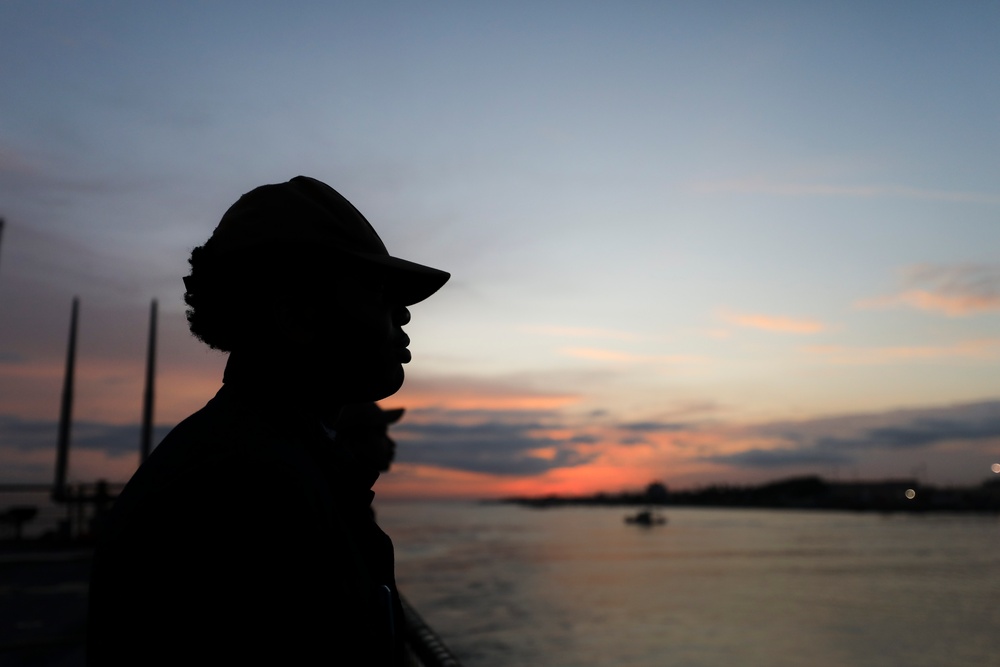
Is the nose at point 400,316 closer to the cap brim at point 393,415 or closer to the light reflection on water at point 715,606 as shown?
the cap brim at point 393,415

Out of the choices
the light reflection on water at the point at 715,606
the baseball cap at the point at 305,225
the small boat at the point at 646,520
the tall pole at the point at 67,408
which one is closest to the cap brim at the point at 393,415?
the baseball cap at the point at 305,225

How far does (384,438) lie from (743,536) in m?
124

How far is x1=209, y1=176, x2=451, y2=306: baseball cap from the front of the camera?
4.56 feet

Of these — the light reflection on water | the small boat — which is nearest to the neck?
the light reflection on water

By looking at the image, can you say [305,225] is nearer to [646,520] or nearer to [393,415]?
[393,415]

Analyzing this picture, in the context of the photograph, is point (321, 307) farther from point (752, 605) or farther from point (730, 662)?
point (752, 605)

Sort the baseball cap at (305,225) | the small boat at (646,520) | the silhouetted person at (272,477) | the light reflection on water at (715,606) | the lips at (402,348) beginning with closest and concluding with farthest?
the silhouetted person at (272,477) → the baseball cap at (305,225) → the lips at (402,348) → the light reflection on water at (715,606) → the small boat at (646,520)

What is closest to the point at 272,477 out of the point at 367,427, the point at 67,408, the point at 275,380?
the point at 275,380

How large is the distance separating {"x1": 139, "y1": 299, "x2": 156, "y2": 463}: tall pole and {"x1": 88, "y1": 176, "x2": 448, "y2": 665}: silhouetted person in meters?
31.3

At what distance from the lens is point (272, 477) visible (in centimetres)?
114

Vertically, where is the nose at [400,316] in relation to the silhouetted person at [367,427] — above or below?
above

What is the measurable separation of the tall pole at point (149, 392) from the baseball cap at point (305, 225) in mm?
31300

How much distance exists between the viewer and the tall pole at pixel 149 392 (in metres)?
30.2

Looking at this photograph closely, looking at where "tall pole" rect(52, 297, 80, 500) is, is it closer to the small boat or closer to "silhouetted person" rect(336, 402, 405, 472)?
"silhouetted person" rect(336, 402, 405, 472)
